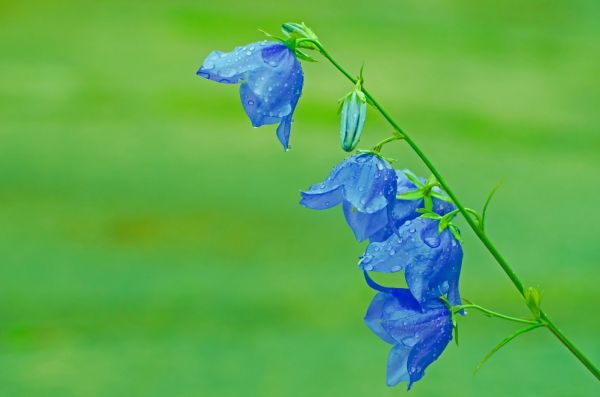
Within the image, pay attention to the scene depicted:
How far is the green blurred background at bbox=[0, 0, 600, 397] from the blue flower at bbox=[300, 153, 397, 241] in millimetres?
915

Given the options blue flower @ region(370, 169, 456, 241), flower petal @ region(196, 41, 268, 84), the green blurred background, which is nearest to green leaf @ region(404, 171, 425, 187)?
blue flower @ region(370, 169, 456, 241)

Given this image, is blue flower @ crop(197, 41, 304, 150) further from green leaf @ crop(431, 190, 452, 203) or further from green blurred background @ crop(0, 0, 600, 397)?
green blurred background @ crop(0, 0, 600, 397)

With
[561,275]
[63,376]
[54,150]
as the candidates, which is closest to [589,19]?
[561,275]

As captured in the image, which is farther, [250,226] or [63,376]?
[250,226]

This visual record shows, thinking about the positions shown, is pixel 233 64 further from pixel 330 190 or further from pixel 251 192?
pixel 251 192

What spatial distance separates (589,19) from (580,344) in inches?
42.4

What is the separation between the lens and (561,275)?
1835mm

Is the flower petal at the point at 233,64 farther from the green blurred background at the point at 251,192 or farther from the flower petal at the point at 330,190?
the green blurred background at the point at 251,192

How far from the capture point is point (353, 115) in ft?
1.71

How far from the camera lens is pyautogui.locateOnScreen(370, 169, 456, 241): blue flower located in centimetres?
54

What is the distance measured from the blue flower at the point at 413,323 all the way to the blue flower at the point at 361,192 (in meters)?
0.03

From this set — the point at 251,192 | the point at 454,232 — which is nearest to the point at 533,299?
the point at 454,232

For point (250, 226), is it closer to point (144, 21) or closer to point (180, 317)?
point (180, 317)

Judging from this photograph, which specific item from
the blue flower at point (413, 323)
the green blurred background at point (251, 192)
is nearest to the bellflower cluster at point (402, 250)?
the blue flower at point (413, 323)
